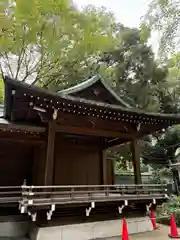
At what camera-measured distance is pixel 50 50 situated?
1294 cm

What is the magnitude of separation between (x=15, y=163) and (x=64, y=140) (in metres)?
2.11

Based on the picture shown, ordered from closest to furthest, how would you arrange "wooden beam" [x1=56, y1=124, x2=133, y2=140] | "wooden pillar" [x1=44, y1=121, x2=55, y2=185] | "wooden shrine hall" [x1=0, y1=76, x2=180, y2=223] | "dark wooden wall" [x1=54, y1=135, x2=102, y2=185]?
"wooden shrine hall" [x1=0, y1=76, x2=180, y2=223] → "wooden pillar" [x1=44, y1=121, x2=55, y2=185] → "wooden beam" [x1=56, y1=124, x2=133, y2=140] → "dark wooden wall" [x1=54, y1=135, x2=102, y2=185]

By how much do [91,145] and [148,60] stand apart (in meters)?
11.2

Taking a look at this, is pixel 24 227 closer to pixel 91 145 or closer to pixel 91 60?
pixel 91 145

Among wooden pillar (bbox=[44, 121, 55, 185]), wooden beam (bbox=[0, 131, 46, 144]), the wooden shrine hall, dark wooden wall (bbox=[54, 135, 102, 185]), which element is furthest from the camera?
dark wooden wall (bbox=[54, 135, 102, 185])

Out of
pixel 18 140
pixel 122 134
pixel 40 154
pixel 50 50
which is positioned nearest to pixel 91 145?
pixel 122 134

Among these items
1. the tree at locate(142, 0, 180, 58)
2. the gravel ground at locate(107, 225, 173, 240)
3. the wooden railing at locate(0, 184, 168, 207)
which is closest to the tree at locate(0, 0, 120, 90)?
the tree at locate(142, 0, 180, 58)

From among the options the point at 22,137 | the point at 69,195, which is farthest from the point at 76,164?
the point at 22,137

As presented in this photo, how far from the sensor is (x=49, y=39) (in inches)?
484

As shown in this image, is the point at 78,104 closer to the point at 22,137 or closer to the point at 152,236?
the point at 22,137

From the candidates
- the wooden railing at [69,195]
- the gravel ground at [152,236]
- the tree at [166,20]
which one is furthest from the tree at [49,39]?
the gravel ground at [152,236]

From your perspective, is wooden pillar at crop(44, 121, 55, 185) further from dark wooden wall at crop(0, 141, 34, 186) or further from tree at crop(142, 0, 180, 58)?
tree at crop(142, 0, 180, 58)

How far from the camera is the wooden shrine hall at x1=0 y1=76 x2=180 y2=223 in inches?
215

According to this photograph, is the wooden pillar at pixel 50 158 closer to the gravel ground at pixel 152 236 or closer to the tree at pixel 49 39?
the gravel ground at pixel 152 236
